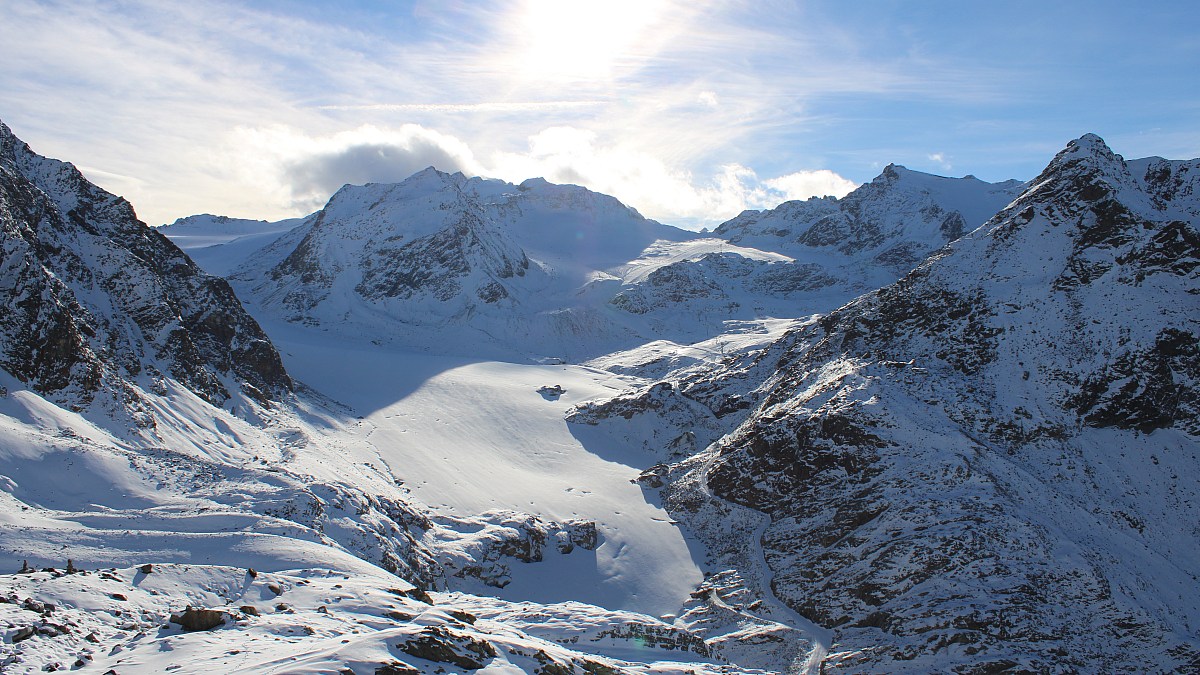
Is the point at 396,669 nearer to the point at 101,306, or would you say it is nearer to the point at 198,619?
the point at 198,619

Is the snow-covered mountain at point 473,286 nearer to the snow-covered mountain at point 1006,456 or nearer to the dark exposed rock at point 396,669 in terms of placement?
the snow-covered mountain at point 1006,456

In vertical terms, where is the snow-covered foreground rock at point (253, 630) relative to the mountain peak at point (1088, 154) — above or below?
below

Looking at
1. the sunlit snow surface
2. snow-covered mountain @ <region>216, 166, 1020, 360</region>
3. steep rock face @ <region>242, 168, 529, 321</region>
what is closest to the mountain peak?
the sunlit snow surface

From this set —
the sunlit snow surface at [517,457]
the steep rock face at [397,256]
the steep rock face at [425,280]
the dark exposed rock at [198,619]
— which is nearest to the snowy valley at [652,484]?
the dark exposed rock at [198,619]

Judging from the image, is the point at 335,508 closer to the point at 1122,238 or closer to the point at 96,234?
the point at 96,234

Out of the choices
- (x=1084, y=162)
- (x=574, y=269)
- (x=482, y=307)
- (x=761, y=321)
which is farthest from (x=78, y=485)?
(x=574, y=269)

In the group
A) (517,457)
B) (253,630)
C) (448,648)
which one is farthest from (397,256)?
(448,648)

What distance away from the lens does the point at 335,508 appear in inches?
1500

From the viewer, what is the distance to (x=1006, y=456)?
135 ft

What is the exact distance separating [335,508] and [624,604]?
18.0 metres

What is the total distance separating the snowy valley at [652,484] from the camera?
24.1 m

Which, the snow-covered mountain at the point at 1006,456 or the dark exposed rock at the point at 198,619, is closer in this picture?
the dark exposed rock at the point at 198,619

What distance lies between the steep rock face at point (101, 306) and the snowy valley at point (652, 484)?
246 millimetres

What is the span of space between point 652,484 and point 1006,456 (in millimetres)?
26295
